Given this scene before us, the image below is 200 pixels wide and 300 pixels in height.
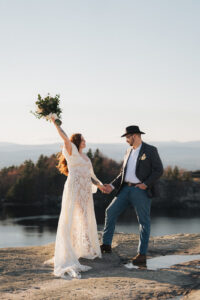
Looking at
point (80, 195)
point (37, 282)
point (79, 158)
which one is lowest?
point (37, 282)

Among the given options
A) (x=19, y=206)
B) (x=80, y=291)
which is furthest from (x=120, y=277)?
(x=19, y=206)

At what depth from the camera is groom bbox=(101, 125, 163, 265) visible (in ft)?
21.1

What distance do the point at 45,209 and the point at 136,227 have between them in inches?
1203

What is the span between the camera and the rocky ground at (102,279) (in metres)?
4.76

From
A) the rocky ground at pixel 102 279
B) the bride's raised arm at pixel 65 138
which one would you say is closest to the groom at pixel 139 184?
the rocky ground at pixel 102 279

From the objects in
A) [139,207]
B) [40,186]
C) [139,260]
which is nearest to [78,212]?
[139,207]

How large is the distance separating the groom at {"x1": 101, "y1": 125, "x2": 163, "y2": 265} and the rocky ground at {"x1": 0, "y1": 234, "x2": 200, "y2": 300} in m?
0.48

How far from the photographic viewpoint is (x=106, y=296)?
184 inches

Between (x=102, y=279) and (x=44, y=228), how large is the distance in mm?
60864

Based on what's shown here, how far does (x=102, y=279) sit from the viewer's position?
5.35m

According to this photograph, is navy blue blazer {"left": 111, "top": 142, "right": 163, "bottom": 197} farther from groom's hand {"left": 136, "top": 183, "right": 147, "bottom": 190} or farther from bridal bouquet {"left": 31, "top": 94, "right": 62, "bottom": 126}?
bridal bouquet {"left": 31, "top": 94, "right": 62, "bottom": 126}

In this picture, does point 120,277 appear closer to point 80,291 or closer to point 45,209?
point 80,291

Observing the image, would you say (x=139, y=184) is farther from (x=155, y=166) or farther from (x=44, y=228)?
(x=44, y=228)

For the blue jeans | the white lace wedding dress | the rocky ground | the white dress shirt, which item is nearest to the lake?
the rocky ground
